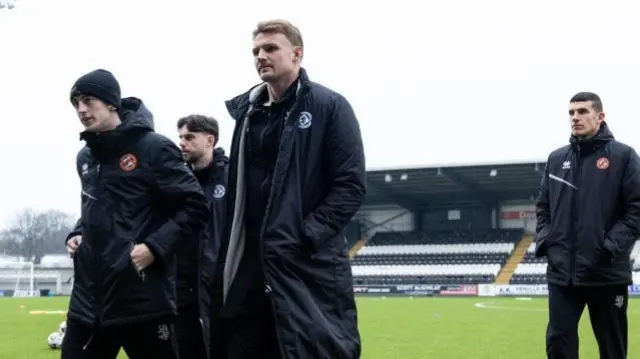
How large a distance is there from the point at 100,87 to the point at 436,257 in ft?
147

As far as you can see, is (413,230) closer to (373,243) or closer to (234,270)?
(373,243)

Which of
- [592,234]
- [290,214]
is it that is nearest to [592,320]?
[592,234]

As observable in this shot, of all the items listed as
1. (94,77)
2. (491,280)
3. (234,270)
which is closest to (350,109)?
(234,270)

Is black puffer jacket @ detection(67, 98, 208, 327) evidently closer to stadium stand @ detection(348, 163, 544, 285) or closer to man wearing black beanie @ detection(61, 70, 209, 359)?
man wearing black beanie @ detection(61, 70, 209, 359)

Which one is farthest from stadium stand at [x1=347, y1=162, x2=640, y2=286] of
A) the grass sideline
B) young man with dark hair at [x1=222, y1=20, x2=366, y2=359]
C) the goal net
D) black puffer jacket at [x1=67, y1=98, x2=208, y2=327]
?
young man with dark hair at [x1=222, y1=20, x2=366, y2=359]

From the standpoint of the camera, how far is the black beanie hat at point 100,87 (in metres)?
4.40

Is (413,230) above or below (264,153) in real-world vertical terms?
below

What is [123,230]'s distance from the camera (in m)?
4.37

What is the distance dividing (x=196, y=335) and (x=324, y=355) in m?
2.61

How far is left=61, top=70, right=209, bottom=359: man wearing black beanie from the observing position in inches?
170

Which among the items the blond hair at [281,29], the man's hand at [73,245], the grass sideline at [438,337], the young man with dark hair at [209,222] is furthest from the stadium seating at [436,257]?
the blond hair at [281,29]

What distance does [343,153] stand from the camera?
12.4ft

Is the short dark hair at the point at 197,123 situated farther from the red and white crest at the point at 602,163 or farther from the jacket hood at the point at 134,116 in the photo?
the red and white crest at the point at 602,163

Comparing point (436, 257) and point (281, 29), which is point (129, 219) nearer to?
point (281, 29)
